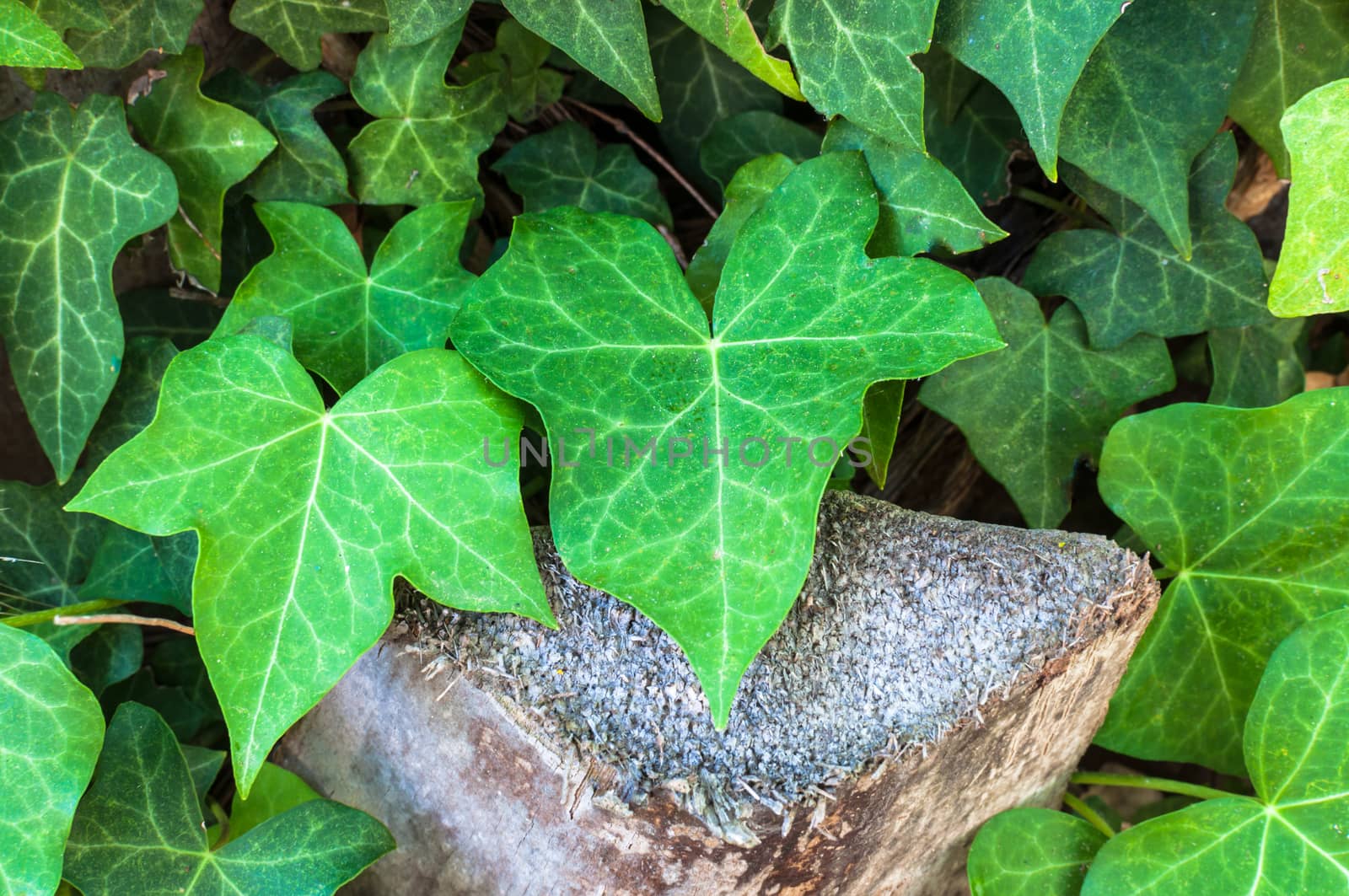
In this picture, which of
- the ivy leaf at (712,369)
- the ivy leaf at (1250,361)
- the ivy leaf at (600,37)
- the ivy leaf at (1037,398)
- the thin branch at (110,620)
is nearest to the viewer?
the ivy leaf at (712,369)

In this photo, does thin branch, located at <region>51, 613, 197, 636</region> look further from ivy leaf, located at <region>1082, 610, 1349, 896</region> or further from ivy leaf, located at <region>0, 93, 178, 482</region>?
ivy leaf, located at <region>1082, 610, 1349, 896</region>

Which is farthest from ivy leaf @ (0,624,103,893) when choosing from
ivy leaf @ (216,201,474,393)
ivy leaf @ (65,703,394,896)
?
ivy leaf @ (216,201,474,393)

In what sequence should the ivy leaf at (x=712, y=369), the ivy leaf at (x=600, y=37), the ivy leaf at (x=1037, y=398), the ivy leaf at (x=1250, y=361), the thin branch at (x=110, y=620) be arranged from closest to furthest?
the ivy leaf at (x=712, y=369) < the ivy leaf at (x=600, y=37) < the thin branch at (x=110, y=620) < the ivy leaf at (x=1037, y=398) < the ivy leaf at (x=1250, y=361)

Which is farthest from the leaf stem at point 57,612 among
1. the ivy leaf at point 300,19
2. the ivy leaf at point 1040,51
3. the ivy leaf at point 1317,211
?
the ivy leaf at point 1317,211

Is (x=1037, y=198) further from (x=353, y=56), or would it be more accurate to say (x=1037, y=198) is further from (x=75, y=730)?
(x=75, y=730)

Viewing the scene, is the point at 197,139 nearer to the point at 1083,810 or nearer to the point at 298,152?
the point at 298,152

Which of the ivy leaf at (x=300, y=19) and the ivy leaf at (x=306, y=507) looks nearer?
the ivy leaf at (x=306, y=507)

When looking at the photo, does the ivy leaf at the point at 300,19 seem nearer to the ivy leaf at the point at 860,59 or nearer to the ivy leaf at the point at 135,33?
the ivy leaf at the point at 135,33
